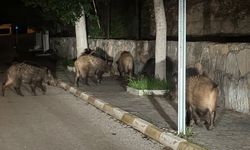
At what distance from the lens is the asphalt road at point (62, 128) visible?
26.0 ft

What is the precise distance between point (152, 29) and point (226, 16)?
4188 mm

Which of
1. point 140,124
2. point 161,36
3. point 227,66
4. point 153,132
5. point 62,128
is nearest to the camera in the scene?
point 153,132

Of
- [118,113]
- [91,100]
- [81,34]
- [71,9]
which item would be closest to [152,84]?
[91,100]

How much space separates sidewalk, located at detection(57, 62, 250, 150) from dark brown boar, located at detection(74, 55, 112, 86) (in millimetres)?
545

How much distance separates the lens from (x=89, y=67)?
Result: 50.6 feet

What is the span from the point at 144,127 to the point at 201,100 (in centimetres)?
112

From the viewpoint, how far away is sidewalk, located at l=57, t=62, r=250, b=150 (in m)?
7.52

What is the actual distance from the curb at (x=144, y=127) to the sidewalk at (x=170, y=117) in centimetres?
15

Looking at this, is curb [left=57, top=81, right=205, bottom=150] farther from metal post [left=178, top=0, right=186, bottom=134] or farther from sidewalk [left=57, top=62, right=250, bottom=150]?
metal post [left=178, top=0, right=186, bottom=134]

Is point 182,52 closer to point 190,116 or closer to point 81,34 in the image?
point 190,116

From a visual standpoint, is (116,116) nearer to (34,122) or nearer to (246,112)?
(34,122)

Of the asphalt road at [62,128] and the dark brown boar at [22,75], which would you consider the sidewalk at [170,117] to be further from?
the dark brown boar at [22,75]

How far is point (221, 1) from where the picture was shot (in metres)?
14.4

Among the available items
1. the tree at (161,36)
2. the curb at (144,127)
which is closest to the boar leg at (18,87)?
the curb at (144,127)
